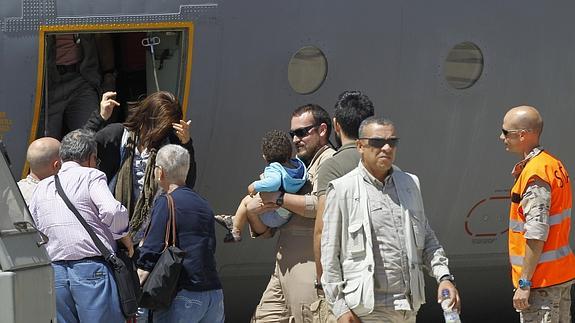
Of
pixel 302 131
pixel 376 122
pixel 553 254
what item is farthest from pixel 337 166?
pixel 553 254

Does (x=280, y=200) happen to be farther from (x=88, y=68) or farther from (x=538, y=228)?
(x=88, y=68)

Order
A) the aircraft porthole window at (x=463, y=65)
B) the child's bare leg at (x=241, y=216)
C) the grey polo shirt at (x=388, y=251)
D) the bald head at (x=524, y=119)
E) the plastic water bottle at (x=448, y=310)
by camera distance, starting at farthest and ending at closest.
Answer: the aircraft porthole window at (x=463, y=65), the child's bare leg at (x=241, y=216), the bald head at (x=524, y=119), the grey polo shirt at (x=388, y=251), the plastic water bottle at (x=448, y=310)

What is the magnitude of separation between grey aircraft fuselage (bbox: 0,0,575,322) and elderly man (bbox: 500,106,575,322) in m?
2.10

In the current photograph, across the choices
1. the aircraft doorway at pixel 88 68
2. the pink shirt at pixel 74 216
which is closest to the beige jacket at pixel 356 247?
the pink shirt at pixel 74 216

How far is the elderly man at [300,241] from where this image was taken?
23.5 ft

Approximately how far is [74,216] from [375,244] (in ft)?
5.87

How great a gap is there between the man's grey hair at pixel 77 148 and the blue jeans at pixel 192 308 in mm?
1001

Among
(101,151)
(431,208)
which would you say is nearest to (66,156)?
(101,151)

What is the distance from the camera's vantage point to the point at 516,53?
372 inches

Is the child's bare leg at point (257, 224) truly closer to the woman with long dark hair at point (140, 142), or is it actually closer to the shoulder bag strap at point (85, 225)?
the woman with long dark hair at point (140, 142)

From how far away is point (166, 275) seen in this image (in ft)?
20.9

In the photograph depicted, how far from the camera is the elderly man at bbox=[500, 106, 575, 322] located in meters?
6.88

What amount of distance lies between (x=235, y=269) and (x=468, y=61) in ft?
8.63

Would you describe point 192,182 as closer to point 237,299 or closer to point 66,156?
point 66,156
